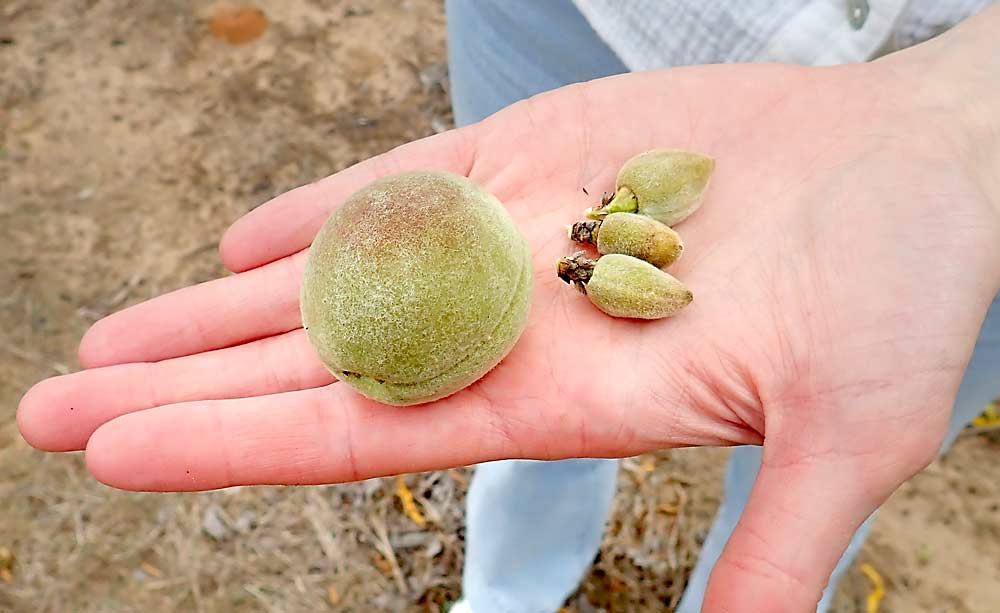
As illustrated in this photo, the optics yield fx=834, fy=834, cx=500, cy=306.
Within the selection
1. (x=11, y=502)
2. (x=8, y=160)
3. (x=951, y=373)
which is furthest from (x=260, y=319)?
(x=8, y=160)

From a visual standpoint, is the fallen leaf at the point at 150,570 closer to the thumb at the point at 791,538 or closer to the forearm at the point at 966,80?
the thumb at the point at 791,538

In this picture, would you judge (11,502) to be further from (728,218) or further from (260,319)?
(728,218)

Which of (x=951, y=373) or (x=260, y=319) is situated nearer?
(x=951, y=373)

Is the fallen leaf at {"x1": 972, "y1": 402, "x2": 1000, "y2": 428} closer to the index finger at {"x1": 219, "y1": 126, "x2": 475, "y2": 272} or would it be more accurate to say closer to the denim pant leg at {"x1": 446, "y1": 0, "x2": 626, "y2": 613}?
the denim pant leg at {"x1": 446, "y1": 0, "x2": 626, "y2": 613}

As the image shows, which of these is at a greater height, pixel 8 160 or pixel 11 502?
pixel 8 160

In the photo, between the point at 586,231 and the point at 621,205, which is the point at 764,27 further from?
the point at 586,231
